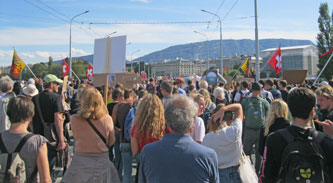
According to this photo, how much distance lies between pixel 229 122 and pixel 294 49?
14020 cm

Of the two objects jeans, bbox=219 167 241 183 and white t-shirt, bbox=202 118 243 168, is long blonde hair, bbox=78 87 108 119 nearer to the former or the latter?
white t-shirt, bbox=202 118 243 168

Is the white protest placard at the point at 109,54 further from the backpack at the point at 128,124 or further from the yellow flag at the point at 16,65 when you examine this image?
the yellow flag at the point at 16,65

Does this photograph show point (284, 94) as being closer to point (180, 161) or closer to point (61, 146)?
point (61, 146)

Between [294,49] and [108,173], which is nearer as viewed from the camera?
[108,173]

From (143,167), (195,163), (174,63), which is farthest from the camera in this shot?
(174,63)

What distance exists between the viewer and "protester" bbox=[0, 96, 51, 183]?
3.02 meters

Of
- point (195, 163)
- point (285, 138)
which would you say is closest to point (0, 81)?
point (195, 163)

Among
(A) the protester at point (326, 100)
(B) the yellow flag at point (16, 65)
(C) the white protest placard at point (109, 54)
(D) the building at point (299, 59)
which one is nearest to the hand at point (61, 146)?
(C) the white protest placard at point (109, 54)

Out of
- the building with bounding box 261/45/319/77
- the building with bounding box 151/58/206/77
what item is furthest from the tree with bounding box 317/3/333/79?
the building with bounding box 151/58/206/77

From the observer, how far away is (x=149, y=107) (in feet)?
12.9

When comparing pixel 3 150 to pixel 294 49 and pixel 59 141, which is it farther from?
pixel 294 49

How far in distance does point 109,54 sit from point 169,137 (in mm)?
5023

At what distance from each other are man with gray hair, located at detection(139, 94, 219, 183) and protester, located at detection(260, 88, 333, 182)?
51cm

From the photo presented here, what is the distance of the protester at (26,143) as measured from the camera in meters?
3.02
